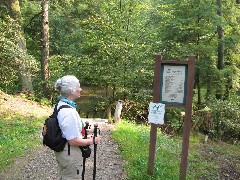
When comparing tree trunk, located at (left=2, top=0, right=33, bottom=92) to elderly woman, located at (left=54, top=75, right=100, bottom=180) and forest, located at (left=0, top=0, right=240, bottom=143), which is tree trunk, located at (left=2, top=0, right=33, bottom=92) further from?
elderly woman, located at (left=54, top=75, right=100, bottom=180)

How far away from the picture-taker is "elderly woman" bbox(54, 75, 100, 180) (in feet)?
12.1

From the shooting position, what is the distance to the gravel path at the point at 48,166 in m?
6.43

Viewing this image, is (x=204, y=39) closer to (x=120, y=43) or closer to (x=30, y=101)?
(x=120, y=43)

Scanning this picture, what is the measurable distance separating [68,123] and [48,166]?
11.8 feet

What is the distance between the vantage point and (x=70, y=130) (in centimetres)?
369

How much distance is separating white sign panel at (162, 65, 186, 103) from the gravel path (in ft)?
5.77

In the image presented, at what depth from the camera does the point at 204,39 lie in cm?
1780

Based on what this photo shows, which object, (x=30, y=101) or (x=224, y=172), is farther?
(x=30, y=101)

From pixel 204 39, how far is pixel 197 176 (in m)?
11.7

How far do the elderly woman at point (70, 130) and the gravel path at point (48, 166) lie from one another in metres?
2.30

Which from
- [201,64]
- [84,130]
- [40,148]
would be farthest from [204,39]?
[84,130]

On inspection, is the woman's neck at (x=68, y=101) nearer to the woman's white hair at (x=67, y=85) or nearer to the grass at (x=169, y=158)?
the woman's white hair at (x=67, y=85)

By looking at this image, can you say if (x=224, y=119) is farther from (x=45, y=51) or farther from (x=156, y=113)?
(x=45, y=51)

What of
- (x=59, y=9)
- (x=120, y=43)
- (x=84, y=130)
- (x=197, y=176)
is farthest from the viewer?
(x=59, y=9)
